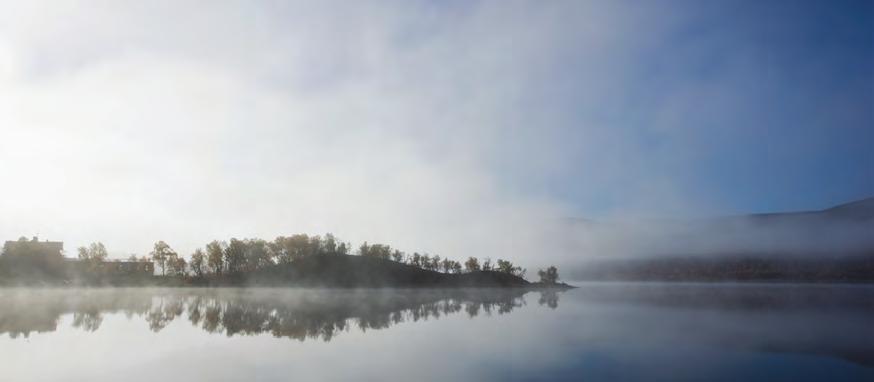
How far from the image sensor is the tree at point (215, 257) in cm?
17325

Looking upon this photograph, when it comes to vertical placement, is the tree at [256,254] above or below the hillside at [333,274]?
above

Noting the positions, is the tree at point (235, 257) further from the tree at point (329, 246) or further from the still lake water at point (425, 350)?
the still lake water at point (425, 350)

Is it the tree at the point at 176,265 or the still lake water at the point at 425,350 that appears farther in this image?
the tree at the point at 176,265

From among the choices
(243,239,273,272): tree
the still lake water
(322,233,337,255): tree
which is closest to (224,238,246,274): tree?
(243,239,273,272): tree

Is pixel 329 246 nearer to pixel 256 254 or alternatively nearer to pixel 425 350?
pixel 256 254

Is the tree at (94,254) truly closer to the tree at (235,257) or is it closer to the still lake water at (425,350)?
the tree at (235,257)

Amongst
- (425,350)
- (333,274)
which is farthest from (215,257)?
(425,350)

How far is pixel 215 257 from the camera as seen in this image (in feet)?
568

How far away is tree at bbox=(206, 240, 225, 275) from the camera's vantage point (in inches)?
6821

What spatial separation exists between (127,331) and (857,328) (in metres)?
58.0

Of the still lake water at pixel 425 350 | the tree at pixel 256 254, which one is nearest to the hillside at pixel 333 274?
the tree at pixel 256 254

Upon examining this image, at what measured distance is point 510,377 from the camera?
2289 centimetres

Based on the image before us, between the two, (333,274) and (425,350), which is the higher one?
(333,274)

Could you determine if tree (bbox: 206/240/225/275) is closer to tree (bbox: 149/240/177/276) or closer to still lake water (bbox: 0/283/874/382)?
tree (bbox: 149/240/177/276)
